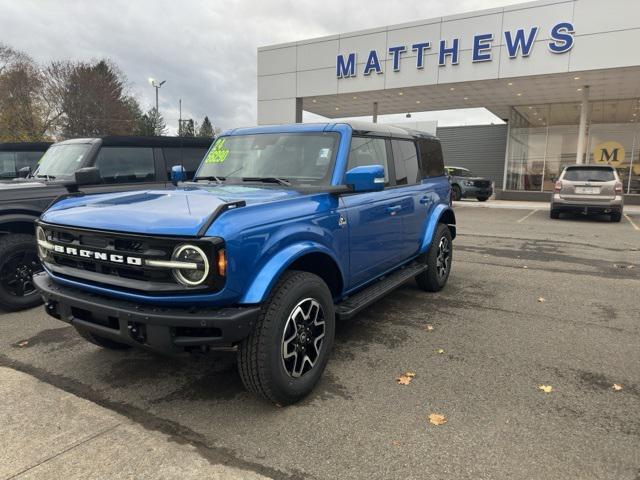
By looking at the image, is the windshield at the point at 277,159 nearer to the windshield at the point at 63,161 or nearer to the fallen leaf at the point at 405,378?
the fallen leaf at the point at 405,378

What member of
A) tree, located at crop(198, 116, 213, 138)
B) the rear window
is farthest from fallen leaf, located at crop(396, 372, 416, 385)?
tree, located at crop(198, 116, 213, 138)

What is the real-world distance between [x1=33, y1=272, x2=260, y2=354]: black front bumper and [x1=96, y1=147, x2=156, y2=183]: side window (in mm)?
3675

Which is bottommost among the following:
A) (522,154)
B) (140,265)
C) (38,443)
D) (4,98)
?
(38,443)

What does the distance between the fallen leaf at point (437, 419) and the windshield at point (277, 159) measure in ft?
6.14

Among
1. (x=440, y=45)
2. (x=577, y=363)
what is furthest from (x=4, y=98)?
(x=577, y=363)

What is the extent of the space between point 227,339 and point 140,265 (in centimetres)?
67

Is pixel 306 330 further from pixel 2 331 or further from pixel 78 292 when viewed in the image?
pixel 2 331

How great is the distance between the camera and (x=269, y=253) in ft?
9.36

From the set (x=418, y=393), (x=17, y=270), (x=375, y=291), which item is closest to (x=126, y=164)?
(x=17, y=270)

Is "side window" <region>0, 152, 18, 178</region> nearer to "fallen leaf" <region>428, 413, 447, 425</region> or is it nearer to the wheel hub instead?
the wheel hub

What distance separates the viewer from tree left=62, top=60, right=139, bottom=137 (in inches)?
1437

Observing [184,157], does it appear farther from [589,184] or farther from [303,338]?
[589,184]

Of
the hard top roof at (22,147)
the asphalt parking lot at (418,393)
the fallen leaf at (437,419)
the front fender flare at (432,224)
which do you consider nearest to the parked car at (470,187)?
the front fender flare at (432,224)

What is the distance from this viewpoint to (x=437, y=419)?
2918 mm
